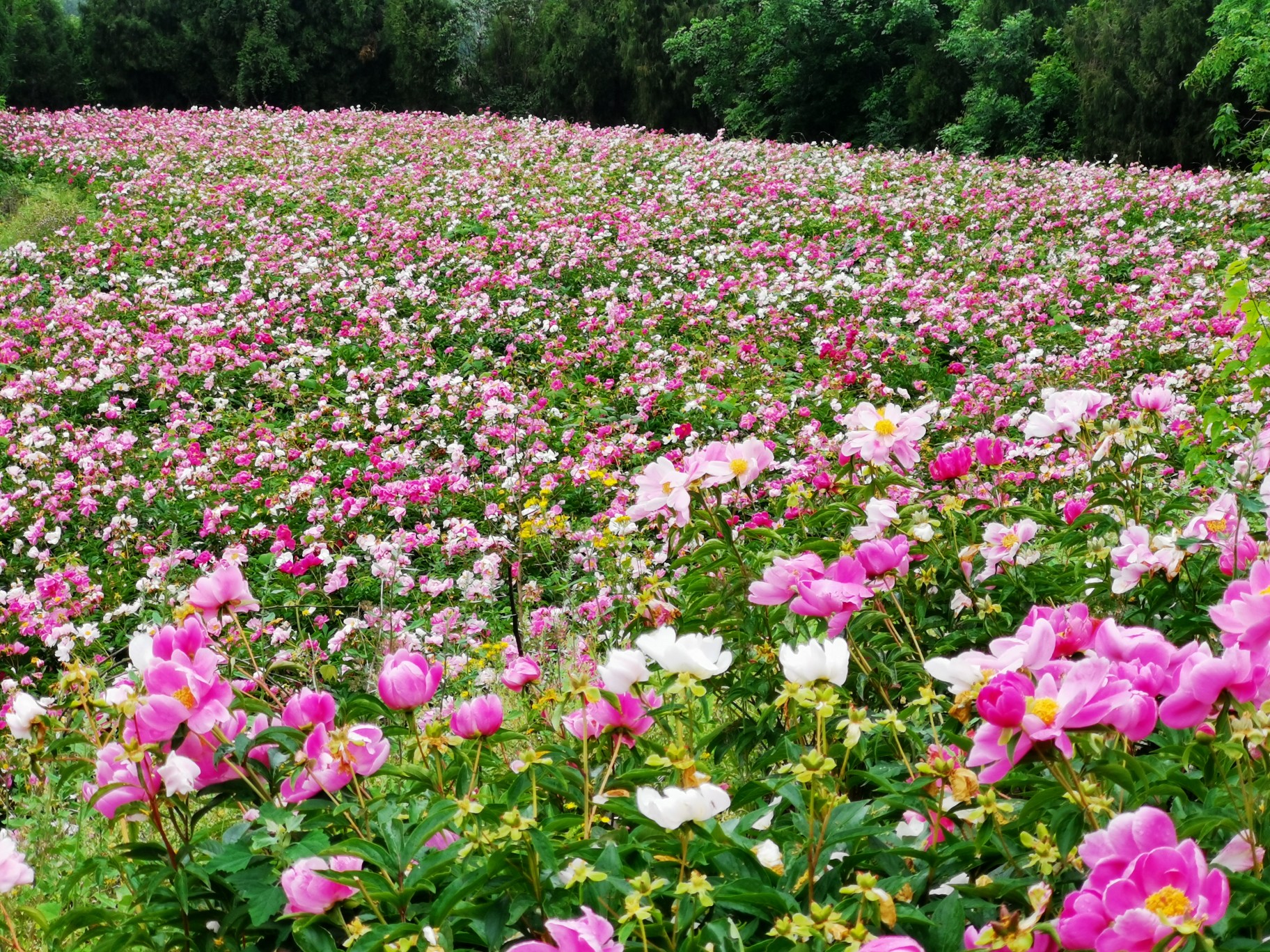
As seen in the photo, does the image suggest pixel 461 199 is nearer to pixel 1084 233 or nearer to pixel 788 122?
pixel 1084 233

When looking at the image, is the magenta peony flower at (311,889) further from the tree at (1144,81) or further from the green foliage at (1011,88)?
the green foliage at (1011,88)

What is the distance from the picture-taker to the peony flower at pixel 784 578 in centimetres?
136

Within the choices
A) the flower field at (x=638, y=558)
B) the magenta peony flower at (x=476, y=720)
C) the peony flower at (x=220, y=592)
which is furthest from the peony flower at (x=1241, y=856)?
the peony flower at (x=220, y=592)

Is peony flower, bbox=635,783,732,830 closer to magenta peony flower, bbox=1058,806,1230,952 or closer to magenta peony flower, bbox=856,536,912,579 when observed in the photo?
magenta peony flower, bbox=1058,806,1230,952

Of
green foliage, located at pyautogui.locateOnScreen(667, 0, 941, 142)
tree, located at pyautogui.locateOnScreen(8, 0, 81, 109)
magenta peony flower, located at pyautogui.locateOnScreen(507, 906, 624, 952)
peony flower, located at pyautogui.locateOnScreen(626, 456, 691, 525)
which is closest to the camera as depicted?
magenta peony flower, located at pyautogui.locateOnScreen(507, 906, 624, 952)

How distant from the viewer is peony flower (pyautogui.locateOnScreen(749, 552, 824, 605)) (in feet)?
4.45

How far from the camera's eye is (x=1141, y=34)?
505 inches

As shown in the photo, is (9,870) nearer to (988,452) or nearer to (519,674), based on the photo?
(519,674)

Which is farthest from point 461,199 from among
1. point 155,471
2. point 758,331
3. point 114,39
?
point 114,39

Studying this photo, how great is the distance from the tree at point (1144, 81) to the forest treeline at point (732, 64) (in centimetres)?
2

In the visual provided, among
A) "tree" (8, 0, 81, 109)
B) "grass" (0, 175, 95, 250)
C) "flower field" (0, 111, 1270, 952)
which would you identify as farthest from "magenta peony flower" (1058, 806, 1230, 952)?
"tree" (8, 0, 81, 109)

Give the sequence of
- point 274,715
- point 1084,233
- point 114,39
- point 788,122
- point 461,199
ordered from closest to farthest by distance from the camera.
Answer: point 274,715
point 1084,233
point 461,199
point 788,122
point 114,39

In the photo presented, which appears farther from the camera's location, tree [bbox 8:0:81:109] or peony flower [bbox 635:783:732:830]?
tree [bbox 8:0:81:109]

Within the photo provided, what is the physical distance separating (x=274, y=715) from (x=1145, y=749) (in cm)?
123
